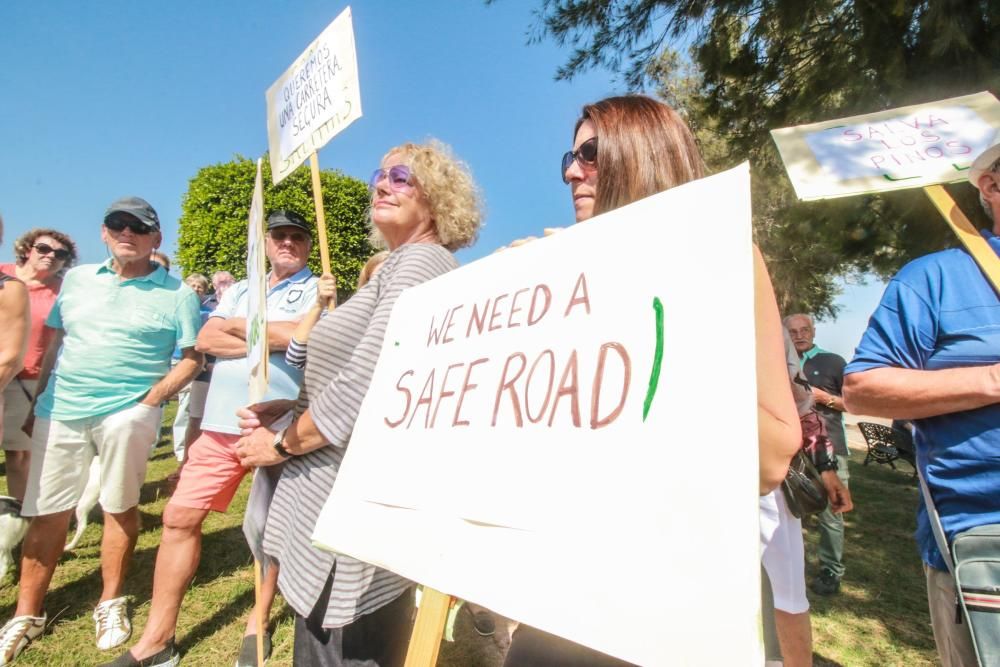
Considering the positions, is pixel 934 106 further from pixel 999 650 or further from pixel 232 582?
pixel 232 582

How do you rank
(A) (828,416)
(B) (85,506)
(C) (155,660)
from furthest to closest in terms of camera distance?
(A) (828,416) → (B) (85,506) → (C) (155,660)

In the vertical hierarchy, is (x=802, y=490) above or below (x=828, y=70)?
below

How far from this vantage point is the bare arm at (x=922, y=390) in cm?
118

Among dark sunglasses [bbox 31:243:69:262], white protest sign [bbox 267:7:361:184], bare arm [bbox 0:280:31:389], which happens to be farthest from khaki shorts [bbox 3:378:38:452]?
white protest sign [bbox 267:7:361:184]

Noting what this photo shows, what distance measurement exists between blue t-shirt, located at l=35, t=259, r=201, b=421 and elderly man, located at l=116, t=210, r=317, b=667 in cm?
38

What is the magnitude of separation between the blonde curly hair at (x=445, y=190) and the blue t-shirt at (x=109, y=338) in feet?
5.77

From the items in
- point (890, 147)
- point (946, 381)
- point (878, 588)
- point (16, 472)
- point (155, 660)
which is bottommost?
point (878, 588)

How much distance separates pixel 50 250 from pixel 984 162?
16.4ft

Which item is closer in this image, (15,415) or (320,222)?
(320,222)

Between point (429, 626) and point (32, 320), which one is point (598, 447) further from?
point (32, 320)

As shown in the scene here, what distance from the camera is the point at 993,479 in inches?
46.6

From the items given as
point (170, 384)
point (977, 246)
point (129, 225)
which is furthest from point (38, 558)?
point (977, 246)

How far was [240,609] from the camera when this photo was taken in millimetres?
2963

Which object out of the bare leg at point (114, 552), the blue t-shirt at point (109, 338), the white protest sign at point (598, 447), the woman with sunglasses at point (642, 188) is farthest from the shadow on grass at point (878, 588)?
the blue t-shirt at point (109, 338)
